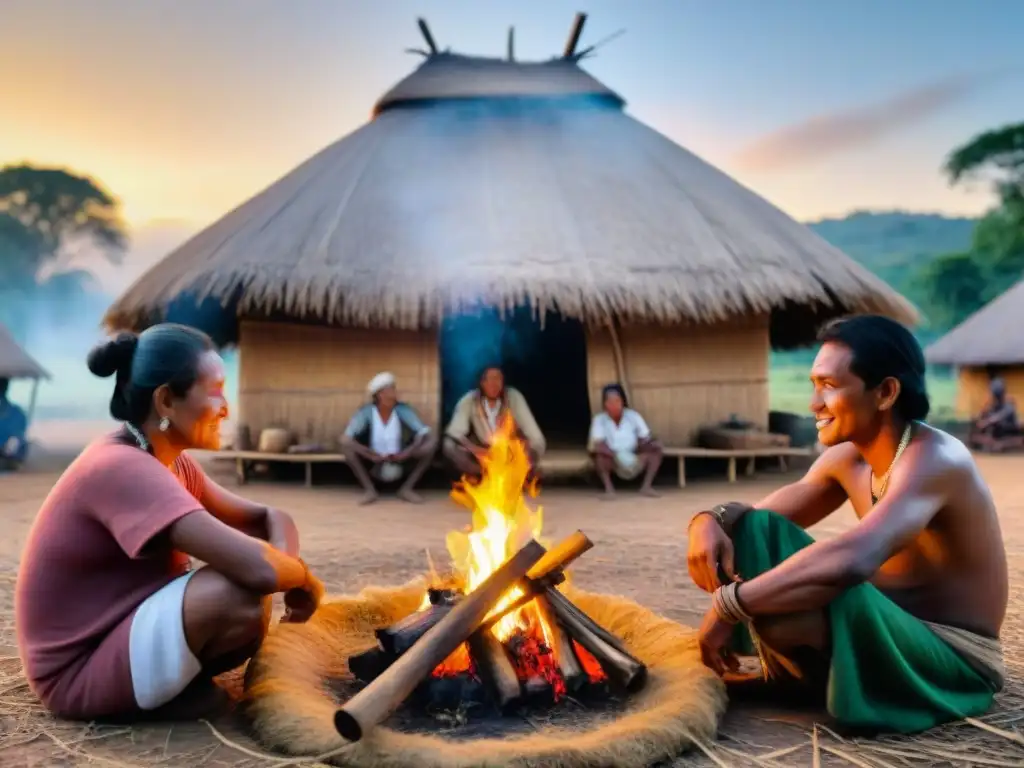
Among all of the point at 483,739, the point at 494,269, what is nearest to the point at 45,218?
the point at 494,269

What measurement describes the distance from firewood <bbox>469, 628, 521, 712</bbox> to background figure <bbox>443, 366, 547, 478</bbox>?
15.3ft

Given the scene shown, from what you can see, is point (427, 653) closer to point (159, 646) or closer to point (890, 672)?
point (159, 646)

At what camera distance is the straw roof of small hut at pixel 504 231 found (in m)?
7.65

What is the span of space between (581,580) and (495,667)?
2.07m

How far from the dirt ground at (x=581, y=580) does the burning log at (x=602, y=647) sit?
0.30 meters

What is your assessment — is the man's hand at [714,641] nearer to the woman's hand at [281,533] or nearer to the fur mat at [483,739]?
the fur mat at [483,739]

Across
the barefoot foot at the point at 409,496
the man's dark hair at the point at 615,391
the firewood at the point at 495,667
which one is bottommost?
the barefoot foot at the point at 409,496

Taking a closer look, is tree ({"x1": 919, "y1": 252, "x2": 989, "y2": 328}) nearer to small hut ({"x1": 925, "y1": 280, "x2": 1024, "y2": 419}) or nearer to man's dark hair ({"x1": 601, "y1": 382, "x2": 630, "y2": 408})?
small hut ({"x1": 925, "y1": 280, "x2": 1024, "y2": 419})

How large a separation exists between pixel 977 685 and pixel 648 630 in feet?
3.39

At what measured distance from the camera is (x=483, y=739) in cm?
231

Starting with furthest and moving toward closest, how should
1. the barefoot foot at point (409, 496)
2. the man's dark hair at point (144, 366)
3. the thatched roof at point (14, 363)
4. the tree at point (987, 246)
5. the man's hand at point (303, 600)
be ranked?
the tree at point (987, 246) < the thatched roof at point (14, 363) < the barefoot foot at point (409, 496) < the man's hand at point (303, 600) < the man's dark hair at point (144, 366)

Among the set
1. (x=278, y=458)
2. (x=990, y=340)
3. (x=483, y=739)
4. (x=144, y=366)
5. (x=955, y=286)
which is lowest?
(x=483, y=739)

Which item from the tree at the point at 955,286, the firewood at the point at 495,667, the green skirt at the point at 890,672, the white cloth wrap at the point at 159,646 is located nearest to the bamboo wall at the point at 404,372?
the firewood at the point at 495,667

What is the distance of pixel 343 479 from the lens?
8.60 metres
